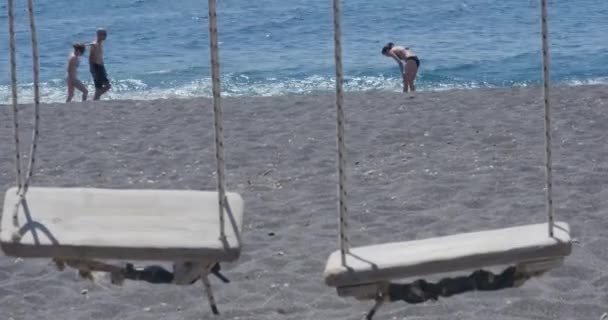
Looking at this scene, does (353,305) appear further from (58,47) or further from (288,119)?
(58,47)

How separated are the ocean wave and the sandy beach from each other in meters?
8.94

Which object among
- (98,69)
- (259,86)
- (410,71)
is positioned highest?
(98,69)

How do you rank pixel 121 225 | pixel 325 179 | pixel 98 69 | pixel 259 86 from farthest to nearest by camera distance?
pixel 259 86 < pixel 98 69 < pixel 325 179 < pixel 121 225

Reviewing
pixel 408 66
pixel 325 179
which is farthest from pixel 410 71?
pixel 325 179

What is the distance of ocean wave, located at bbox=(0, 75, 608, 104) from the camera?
2081 cm

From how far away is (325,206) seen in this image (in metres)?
7.56

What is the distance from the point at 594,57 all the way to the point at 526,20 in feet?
21.8

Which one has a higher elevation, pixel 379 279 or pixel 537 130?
pixel 379 279

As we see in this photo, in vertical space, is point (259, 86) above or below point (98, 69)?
below

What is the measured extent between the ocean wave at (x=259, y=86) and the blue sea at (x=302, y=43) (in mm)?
35

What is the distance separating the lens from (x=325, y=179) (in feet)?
27.2

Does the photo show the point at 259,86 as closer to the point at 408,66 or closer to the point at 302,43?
the point at 302,43

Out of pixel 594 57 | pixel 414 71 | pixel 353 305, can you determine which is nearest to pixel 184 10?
pixel 594 57

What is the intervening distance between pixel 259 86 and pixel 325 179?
14082mm
